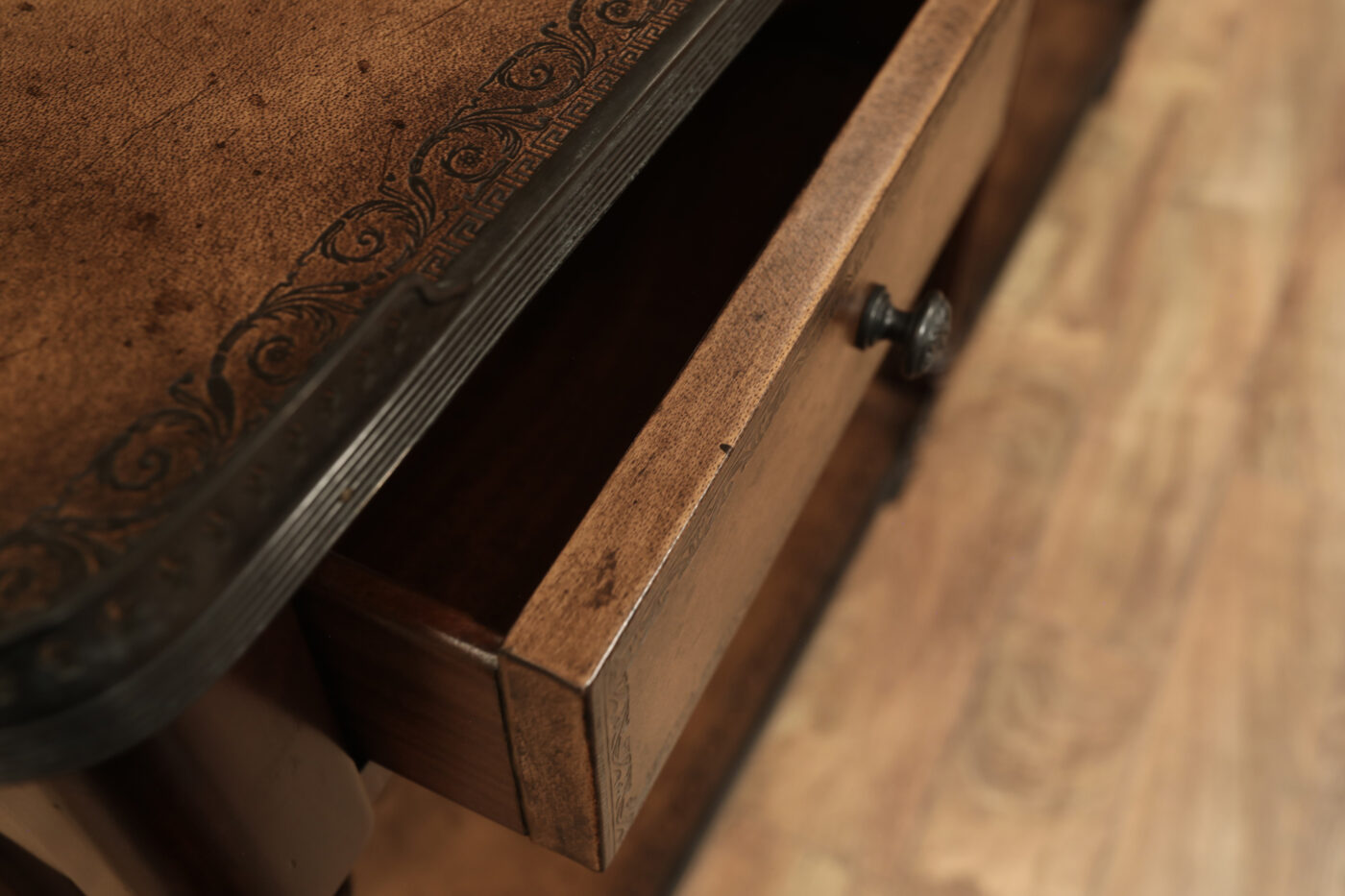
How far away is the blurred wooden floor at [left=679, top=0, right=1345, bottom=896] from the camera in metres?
0.80

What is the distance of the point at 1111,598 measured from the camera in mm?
926

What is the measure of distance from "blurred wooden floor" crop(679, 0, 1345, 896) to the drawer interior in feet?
1.32

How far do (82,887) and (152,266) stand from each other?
0.22m

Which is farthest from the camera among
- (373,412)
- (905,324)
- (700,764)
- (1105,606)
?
(1105,606)

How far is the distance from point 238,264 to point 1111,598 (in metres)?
0.78

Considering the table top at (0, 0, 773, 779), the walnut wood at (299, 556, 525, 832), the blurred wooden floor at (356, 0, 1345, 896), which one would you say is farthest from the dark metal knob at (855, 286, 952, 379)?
the blurred wooden floor at (356, 0, 1345, 896)

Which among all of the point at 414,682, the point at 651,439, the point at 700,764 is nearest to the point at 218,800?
the point at 414,682

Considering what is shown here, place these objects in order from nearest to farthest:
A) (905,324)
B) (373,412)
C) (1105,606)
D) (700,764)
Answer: (373,412) < (905,324) < (700,764) < (1105,606)

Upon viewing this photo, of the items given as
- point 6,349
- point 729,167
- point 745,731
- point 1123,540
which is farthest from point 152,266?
point 1123,540

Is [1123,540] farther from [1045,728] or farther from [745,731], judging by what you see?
[745,731]

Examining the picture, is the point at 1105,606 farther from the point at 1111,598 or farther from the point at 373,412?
the point at 373,412

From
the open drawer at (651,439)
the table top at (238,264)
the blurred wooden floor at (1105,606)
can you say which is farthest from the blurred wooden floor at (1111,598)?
the table top at (238,264)

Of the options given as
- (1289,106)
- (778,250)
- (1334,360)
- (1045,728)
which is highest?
(778,250)

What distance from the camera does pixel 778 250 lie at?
417 millimetres
